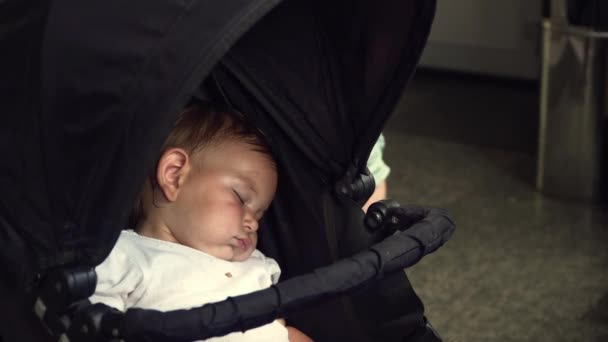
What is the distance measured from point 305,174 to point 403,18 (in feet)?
A: 0.95

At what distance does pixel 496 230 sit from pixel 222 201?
50.9 inches

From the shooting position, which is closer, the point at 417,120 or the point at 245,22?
the point at 245,22

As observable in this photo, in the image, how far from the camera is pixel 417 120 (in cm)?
329

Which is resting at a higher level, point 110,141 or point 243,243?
point 110,141

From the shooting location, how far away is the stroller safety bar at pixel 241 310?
3.18 ft

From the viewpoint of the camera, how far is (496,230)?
2443 millimetres

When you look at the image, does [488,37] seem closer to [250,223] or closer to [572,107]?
[572,107]

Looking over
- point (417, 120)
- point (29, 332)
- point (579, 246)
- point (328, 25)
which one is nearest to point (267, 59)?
point (328, 25)

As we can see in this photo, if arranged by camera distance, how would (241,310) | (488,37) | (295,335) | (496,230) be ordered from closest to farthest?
1. (241,310)
2. (295,335)
3. (496,230)
4. (488,37)

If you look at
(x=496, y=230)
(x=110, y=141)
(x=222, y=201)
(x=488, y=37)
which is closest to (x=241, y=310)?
(x=110, y=141)

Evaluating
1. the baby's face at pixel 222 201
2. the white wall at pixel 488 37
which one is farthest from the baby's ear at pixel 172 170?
the white wall at pixel 488 37

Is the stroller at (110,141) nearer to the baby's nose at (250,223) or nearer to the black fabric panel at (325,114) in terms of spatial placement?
the black fabric panel at (325,114)

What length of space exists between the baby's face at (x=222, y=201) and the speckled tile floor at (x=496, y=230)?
0.75 meters

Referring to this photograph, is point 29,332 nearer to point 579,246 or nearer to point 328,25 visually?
point 328,25
